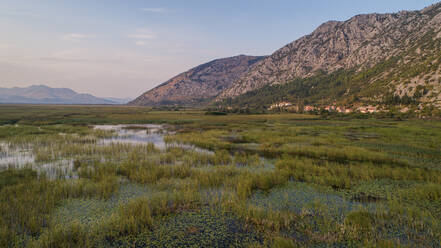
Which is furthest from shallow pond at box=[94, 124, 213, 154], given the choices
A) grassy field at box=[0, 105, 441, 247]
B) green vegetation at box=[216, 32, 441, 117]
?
green vegetation at box=[216, 32, 441, 117]

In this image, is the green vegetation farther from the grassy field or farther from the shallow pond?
the shallow pond

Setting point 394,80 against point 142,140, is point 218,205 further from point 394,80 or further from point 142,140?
point 394,80

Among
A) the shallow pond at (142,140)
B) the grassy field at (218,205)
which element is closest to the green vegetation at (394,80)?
the grassy field at (218,205)

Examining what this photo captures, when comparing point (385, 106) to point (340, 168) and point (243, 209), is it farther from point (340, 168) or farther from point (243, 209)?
point (243, 209)

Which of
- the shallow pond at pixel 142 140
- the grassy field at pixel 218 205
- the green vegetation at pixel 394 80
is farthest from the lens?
the green vegetation at pixel 394 80

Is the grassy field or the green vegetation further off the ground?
the green vegetation

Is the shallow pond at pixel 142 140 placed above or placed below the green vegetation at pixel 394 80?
below

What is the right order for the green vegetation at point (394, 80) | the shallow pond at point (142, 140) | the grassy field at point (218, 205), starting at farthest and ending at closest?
the green vegetation at point (394, 80) → the shallow pond at point (142, 140) → the grassy field at point (218, 205)

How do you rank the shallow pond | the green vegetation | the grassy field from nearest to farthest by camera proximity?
1. the grassy field
2. the shallow pond
3. the green vegetation

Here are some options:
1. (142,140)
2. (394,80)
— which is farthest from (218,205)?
(394,80)

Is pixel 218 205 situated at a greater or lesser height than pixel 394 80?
lesser

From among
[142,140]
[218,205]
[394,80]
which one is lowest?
[218,205]

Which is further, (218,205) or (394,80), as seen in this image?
(394,80)

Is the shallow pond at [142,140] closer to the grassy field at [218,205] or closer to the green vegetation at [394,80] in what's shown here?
the grassy field at [218,205]
